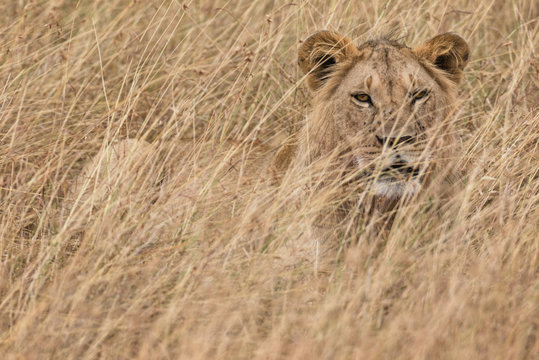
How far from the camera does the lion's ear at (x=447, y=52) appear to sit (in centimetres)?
443

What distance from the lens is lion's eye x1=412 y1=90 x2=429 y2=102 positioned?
4.16 metres

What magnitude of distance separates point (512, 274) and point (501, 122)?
2.17 meters

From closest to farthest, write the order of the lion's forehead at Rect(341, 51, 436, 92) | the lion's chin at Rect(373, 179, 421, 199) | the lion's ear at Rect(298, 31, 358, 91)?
→ the lion's chin at Rect(373, 179, 421, 199)
the lion's forehead at Rect(341, 51, 436, 92)
the lion's ear at Rect(298, 31, 358, 91)

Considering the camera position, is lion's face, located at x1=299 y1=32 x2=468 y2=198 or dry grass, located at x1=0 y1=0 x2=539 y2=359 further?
lion's face, located at x1=299 y1=32 x2=468 y2=198

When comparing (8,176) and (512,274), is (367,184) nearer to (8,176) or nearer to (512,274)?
(512,274)

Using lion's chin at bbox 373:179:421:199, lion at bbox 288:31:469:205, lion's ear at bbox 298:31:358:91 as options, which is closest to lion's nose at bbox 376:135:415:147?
lion at bbox 288:31:469:205

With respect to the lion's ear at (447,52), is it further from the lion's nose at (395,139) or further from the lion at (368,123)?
the lion's nose at (395,139)

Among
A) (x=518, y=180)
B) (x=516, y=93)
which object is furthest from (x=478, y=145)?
(x=516, y=93)

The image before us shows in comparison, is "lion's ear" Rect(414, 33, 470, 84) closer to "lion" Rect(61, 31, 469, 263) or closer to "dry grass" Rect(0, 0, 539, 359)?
"lion" Rect(61, 31, 469, 263)

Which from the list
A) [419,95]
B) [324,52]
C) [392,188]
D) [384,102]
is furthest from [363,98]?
[392,188]

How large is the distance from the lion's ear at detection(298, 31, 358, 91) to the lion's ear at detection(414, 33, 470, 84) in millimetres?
380

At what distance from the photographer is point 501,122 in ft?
17.9

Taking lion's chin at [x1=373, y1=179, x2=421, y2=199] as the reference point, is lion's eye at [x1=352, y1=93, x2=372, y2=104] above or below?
above

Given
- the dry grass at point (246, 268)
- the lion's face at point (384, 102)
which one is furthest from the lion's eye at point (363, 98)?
the dry grass at point (246, 268)
